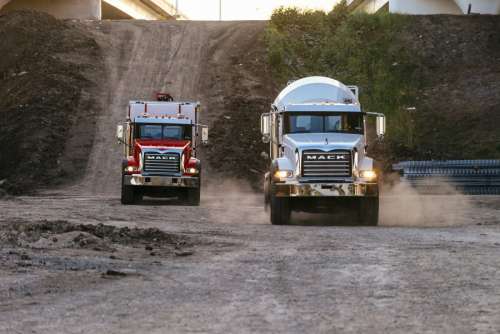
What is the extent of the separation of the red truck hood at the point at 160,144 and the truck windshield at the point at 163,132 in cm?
14

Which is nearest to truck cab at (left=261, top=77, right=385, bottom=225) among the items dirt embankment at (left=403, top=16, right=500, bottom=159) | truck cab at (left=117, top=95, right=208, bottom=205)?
truck cab at (left=117, top=95, right=208, bottom=205)

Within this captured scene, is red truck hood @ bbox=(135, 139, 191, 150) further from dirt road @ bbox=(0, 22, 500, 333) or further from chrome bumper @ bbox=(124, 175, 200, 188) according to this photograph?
dirt road @ bbox=(0, 22, 500, 333)

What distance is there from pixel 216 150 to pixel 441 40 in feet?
60.9

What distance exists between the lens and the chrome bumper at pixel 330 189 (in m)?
22.6

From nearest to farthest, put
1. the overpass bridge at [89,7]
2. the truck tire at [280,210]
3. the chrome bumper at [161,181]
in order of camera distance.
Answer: the truck tire at [280,210] → the chrome bumper at [161,181] → the overpass bridge at [89,7]

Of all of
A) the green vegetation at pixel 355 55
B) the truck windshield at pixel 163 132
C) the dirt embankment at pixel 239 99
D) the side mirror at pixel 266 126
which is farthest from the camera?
the green vegetation at pixel 355 55

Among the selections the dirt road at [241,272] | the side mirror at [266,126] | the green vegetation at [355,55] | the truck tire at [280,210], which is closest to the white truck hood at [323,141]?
the truck tire at [280,210]

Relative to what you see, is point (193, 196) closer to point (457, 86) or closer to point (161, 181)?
point (161, 181)

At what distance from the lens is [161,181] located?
31.4 m

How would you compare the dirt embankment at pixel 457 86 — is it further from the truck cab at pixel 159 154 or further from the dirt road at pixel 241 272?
the truck cab at pixel 159 154

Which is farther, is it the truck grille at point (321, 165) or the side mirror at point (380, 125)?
the side mirror at point (380, 125)

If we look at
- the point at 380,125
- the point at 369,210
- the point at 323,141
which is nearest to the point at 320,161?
the point at 323,141

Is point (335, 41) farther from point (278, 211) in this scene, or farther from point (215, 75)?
point (278, 211)

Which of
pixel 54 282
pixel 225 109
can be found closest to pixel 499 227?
pixel 54 282
